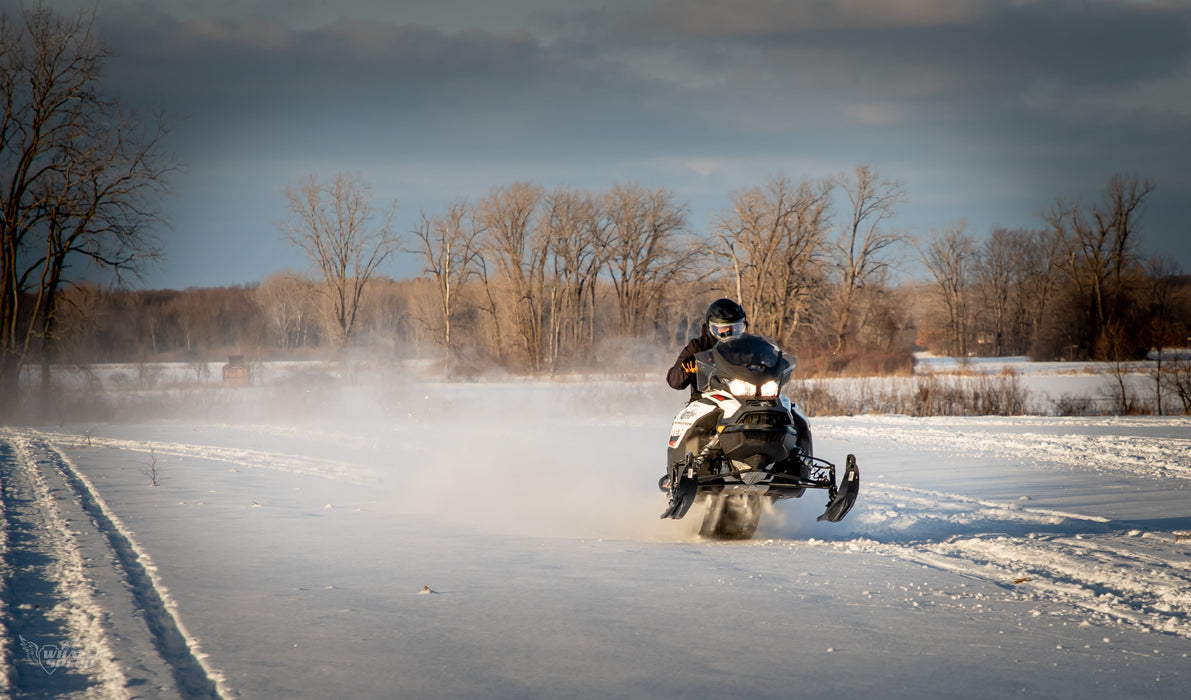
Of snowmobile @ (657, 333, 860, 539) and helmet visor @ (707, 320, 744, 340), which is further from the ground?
helmet visor @ (707, 320, 744, 340)

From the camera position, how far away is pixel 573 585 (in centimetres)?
573

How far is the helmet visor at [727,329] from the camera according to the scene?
296 inches

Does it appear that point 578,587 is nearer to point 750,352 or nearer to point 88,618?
point 750,352

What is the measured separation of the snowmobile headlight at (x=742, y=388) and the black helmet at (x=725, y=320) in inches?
28.6

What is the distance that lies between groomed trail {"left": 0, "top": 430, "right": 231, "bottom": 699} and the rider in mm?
4499

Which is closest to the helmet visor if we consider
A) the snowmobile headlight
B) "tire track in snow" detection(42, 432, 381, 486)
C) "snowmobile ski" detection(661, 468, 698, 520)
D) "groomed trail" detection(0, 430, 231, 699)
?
the snowmobile headlight

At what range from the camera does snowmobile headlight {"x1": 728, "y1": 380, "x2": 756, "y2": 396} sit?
22.6ft

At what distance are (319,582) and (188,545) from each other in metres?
2.10

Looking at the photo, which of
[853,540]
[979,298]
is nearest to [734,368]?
[853,540]

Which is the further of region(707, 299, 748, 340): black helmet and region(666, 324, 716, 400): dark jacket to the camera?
region(666, 324, 716, 400): dark jacket

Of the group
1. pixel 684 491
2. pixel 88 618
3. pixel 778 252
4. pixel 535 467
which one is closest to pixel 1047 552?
pixel 684 491

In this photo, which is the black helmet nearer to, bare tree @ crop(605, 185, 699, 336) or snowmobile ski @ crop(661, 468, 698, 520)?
snowmobile ski @ crop(661, 468, 698, 520)

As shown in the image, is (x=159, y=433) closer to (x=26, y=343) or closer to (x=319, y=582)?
(x=26, y=343)

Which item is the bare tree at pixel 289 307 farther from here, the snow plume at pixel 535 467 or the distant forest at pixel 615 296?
the snow plume at pixel 535 467
